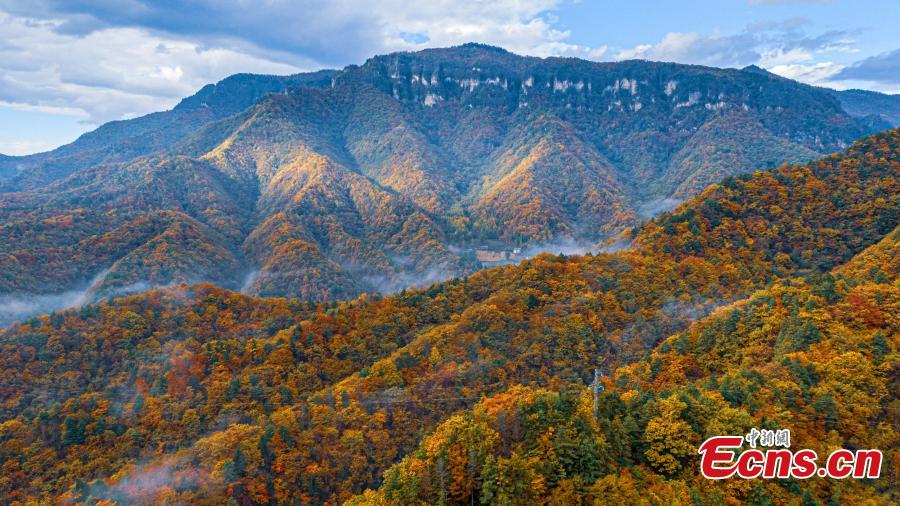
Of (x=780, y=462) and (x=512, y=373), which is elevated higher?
(x=780, y=462)

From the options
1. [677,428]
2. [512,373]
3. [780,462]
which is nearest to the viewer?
[780,462]

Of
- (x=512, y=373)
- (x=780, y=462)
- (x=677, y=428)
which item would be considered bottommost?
(x=512, y=373)

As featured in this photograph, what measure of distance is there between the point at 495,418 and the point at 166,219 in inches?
7746

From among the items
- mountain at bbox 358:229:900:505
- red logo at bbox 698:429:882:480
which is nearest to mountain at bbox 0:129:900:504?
mountain at bbox 358:229:900:505

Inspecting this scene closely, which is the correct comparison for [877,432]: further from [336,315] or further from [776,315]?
[336,315]

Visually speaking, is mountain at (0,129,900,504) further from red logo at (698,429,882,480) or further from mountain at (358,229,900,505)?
red logo at (698,429,882,480)

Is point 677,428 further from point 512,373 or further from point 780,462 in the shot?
point 512,373

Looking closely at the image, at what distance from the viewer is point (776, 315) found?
5703 cm

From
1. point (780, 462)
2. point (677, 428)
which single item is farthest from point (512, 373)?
point (780, 462)

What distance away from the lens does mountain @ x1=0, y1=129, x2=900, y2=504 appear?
36.3 metres

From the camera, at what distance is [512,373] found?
6856 cm

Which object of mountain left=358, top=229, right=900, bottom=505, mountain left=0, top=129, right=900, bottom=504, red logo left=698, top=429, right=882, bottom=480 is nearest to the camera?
mountain left=358, top=229, right=900, bottom=505

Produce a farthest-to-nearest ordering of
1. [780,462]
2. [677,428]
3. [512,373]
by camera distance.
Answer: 1. [512,373]
2. [677,428]
3. [780,462]

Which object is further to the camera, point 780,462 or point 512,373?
point 512,373
